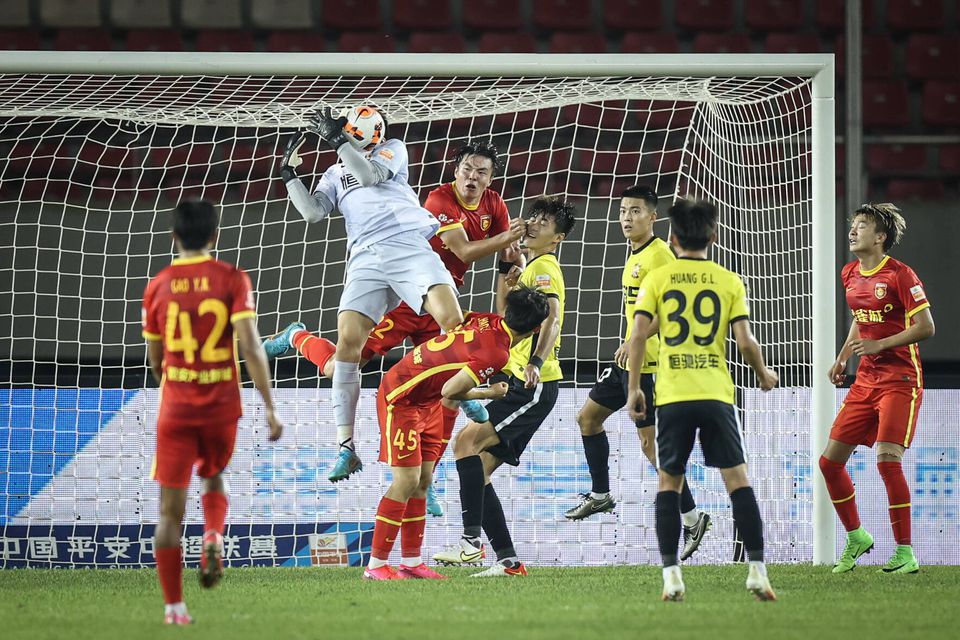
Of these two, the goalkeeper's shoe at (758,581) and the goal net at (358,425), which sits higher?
the goal net at (358,425)

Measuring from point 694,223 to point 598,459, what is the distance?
8.26 feet

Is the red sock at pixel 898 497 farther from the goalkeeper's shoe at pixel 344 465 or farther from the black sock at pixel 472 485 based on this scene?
the goalkeeper's shoe at pixel 344 465

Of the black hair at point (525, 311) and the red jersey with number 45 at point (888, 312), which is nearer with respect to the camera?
the black hair at point (525, 311)

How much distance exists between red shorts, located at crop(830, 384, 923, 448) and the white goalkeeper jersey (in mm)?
2451

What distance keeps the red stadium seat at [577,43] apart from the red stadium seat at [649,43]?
0.23m

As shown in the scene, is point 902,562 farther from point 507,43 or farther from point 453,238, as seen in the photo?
point 507,43

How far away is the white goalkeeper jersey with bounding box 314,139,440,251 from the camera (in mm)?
6406

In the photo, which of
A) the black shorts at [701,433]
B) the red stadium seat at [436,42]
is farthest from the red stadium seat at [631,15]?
the black shorts at [701,433]

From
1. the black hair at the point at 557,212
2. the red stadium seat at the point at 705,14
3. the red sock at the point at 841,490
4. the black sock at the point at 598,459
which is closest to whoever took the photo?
the red sock at the point at 841,490

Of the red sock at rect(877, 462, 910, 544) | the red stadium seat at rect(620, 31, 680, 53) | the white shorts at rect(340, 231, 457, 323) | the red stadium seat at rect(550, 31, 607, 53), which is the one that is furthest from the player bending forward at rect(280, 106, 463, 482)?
the red stadium seat at rect(620, 31, 680, 53)

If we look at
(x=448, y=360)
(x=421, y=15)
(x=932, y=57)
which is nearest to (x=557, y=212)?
(x=448, y=360)

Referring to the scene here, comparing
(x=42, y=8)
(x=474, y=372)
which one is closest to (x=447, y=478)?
(x=474, y=372)

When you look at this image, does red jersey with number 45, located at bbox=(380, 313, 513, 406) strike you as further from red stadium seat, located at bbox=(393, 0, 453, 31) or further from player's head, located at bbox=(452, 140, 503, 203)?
red stadium seat, located at bbox=(393, 0, 453, 31)

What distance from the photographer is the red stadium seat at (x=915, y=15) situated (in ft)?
39.7
